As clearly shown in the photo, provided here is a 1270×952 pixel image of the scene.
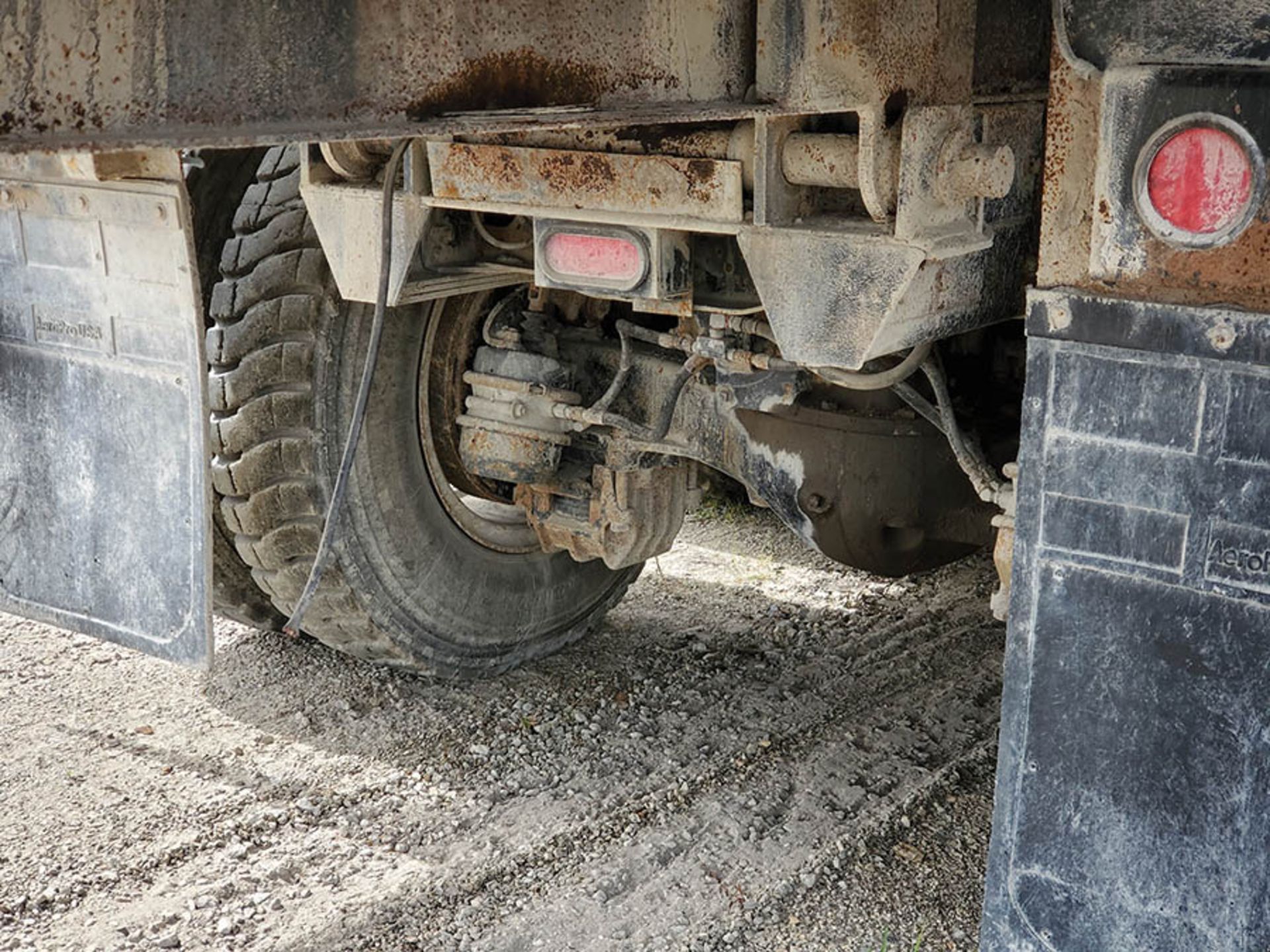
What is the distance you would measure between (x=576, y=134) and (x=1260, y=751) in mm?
1299

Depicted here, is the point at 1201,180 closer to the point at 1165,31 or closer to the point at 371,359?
the point at 1165,31

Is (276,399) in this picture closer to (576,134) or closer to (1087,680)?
(576,134)

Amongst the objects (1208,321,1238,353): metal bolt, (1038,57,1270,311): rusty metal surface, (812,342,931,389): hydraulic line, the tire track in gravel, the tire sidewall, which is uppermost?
(1038,57,1270,311): rusty metal surface

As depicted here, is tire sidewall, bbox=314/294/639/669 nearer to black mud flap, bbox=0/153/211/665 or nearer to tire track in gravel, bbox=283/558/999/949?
black mud flap, bbox=0/153/211/665

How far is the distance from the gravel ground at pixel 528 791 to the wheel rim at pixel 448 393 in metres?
0.48

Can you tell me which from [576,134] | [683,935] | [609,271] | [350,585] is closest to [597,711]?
[350,585]

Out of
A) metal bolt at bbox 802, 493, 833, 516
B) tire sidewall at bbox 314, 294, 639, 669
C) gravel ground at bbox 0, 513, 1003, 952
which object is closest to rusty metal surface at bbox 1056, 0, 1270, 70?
metal bolt at bbox 802, 493, 833, 516

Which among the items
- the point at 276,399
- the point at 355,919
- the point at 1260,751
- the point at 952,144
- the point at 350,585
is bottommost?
the point at 355,919

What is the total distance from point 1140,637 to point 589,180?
3.44ft

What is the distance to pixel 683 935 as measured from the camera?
2.51 meters

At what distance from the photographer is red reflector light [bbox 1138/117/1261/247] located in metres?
1.72

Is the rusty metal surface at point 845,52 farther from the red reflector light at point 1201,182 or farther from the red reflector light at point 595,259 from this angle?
the red reflector light at point 595,259

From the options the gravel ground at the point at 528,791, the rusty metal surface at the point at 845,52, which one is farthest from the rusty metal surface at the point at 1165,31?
the gravel ground at the point at 528,791

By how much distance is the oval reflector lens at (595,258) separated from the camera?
240 cm
